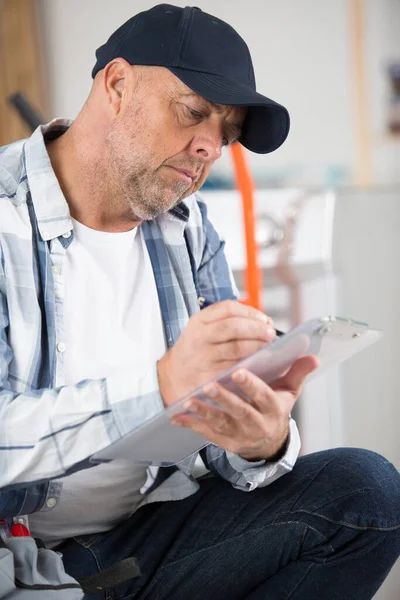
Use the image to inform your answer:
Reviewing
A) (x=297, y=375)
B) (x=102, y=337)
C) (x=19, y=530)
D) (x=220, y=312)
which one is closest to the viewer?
(x=220, y=312)

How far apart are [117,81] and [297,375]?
0.52 metres

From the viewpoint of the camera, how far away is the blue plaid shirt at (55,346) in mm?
905

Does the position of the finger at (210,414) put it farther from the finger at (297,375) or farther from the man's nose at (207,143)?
the man's nose at (207,143)

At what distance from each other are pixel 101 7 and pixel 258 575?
3.10 meters

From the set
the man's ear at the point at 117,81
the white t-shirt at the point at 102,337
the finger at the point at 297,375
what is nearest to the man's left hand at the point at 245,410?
the finger at the point at 297,375

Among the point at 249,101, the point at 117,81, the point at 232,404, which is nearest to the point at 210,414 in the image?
the point at 232,404

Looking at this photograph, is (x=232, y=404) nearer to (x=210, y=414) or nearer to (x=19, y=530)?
(x=210, y=414)

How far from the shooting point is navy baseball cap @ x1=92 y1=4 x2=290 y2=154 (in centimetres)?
109

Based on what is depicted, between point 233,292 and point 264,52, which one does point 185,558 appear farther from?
point 264,52

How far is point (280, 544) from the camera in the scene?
113 cm

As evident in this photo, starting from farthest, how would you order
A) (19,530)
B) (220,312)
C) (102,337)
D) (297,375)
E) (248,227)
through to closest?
(248,227)
(102,337)
(19,530)
(297,375)
(220,312)

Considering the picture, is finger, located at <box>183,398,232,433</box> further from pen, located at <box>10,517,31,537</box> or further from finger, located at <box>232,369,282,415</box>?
pen, located at <box>10,517,31,537</box>

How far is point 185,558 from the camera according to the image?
3.76 feet

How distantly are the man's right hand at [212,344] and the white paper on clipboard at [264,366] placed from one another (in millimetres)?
28
